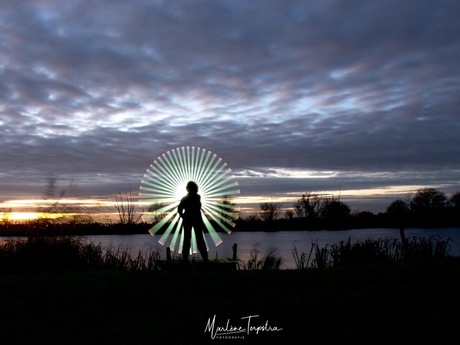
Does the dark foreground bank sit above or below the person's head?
below

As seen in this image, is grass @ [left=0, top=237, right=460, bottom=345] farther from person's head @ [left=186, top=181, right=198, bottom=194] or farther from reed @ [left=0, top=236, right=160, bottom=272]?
reed @ [left=0, top=236, right=160, bottom=272]

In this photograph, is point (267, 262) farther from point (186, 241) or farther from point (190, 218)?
point (190, 218)

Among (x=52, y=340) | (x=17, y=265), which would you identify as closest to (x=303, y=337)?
(x=52, y=340)

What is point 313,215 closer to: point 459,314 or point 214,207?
point 214,207

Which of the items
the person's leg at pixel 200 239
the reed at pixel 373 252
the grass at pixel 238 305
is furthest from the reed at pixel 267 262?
the grass at pixel 238 305

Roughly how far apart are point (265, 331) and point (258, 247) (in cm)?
1059

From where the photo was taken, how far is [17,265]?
1310cm

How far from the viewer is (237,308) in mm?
6668

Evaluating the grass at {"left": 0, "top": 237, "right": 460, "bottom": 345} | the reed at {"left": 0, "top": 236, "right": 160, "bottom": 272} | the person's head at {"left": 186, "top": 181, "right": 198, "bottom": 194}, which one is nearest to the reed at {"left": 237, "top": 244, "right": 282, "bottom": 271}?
the reed at {"left": 0, "top": 236, "right": 160, "bottom": 272}
